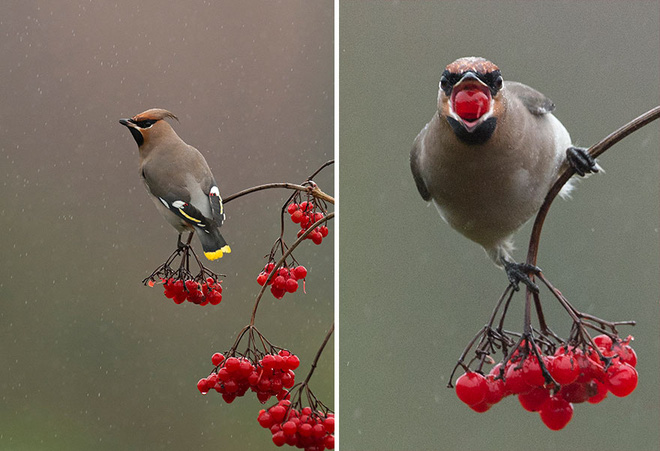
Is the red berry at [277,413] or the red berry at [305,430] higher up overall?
the red berry at [277,413]

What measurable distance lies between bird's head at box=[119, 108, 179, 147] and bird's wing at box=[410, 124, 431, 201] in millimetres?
638

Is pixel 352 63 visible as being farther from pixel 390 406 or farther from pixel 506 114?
pixel 390 406

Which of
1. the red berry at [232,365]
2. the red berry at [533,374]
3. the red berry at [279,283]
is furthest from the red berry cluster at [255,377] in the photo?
the red berry at [533,374]

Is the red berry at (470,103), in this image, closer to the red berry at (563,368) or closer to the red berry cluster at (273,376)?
the red berry at (563,368)

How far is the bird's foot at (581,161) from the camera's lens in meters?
0.62

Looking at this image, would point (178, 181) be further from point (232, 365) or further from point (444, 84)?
point (444, 84)

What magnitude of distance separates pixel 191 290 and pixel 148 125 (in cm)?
32

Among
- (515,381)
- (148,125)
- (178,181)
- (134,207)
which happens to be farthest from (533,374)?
(134,207)

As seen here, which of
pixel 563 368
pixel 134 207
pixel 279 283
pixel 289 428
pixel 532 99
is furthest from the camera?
pixel 134 207

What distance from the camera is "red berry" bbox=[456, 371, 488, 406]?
572 millimetres

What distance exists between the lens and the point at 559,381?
21.6 inches

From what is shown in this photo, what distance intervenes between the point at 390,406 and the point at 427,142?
32cm

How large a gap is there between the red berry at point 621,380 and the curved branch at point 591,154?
10 cm

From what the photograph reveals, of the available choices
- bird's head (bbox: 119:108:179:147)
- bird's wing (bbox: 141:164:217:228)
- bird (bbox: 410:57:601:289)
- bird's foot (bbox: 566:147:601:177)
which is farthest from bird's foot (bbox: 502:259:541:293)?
bird's head (bbox: 119:108:179:147)
